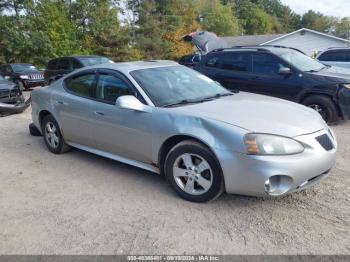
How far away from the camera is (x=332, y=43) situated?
110 feet

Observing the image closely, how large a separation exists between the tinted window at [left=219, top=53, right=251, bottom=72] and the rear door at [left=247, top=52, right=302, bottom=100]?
0.50 ft

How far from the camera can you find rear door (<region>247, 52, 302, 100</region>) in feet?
24.6

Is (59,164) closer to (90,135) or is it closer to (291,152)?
(90,135)

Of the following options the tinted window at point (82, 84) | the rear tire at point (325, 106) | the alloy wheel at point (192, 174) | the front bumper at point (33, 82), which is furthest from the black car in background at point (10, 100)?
the rear tire at point (325, 106)

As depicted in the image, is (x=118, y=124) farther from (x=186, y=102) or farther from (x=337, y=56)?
(x=337, y=56)

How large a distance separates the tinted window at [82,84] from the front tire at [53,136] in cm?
66

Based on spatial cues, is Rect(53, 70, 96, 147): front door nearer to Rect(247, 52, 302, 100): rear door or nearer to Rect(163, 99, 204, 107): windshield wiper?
Rect(163, 99, 204, 107): windshield wiper

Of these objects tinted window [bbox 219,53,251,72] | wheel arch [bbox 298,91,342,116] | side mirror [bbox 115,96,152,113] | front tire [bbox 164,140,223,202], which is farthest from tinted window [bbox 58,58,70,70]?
front tire [bbox 164,140,223,202]

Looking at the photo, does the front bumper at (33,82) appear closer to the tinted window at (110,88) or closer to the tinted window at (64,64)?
the tinted window at (64,64)

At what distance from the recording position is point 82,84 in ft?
17.3

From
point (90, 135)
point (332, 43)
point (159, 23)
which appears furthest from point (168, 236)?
point (159, 23)

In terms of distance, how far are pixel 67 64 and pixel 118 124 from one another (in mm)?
11240

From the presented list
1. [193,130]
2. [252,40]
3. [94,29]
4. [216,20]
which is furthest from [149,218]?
[216,20]

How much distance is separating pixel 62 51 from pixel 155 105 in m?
27.1
